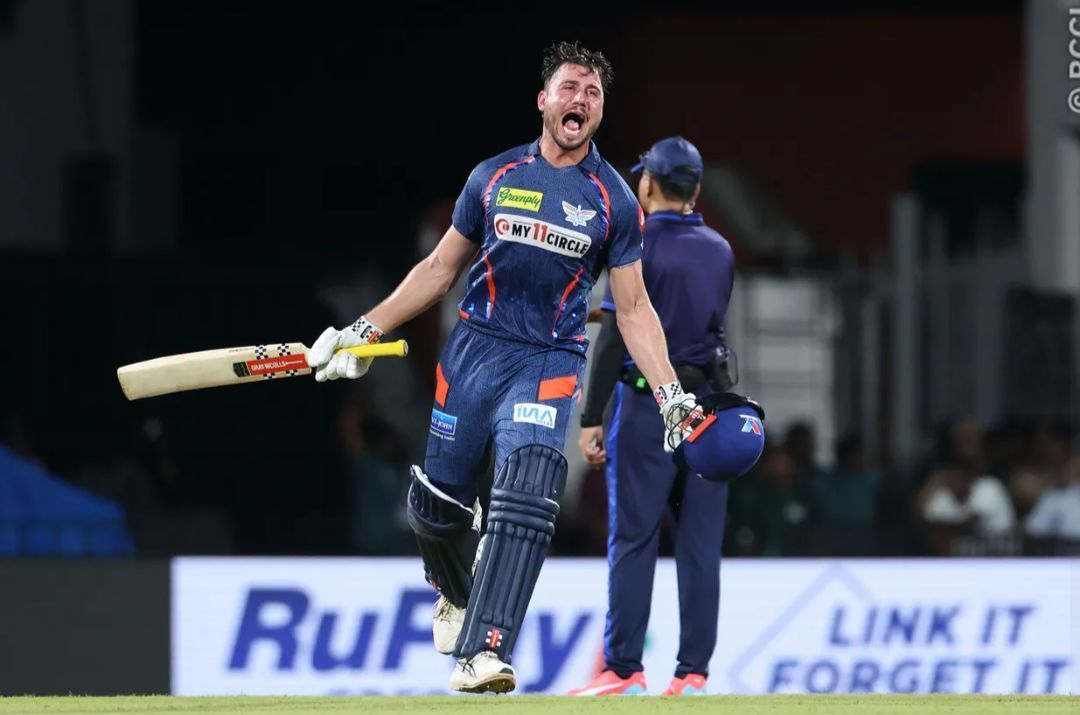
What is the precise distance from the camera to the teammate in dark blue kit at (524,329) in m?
5.18

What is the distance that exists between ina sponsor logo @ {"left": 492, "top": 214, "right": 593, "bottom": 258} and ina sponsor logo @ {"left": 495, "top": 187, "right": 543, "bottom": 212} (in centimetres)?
3

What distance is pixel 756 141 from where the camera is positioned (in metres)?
14.6

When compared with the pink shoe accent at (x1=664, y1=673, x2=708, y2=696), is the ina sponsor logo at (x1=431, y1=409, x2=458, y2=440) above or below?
above

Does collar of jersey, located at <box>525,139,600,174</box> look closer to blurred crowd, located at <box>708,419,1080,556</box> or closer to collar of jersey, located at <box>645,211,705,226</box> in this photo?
collar of jersey, located at <box>645,211,705,226</box>

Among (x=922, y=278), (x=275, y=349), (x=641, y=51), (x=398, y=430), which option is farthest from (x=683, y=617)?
(x=641, y=51)

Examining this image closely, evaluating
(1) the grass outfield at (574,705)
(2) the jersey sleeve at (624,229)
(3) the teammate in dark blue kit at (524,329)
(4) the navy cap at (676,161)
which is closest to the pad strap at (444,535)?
(3) the teammate in dark blue kit at (524,329)

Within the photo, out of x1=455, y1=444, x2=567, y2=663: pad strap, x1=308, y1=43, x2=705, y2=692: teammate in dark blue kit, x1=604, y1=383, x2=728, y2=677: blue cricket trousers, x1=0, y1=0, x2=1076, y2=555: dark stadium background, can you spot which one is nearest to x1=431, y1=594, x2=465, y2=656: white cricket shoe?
x1=308, y1=43, x2=705, y2=692: teammate in dark blue kit

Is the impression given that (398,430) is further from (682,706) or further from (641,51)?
(682,706)

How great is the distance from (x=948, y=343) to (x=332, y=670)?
249 inches

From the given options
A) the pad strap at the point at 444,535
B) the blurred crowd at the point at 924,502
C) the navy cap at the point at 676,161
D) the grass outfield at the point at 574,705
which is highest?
the navy cap at the point at 676,161

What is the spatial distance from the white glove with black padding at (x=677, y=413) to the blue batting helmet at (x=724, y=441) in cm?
2

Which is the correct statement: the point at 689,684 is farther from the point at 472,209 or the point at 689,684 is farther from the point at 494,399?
the point at 472,209

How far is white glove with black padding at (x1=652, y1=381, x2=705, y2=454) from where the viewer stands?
17.4 ft

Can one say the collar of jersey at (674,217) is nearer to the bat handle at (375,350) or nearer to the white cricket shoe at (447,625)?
the bat handle at (375,350)
